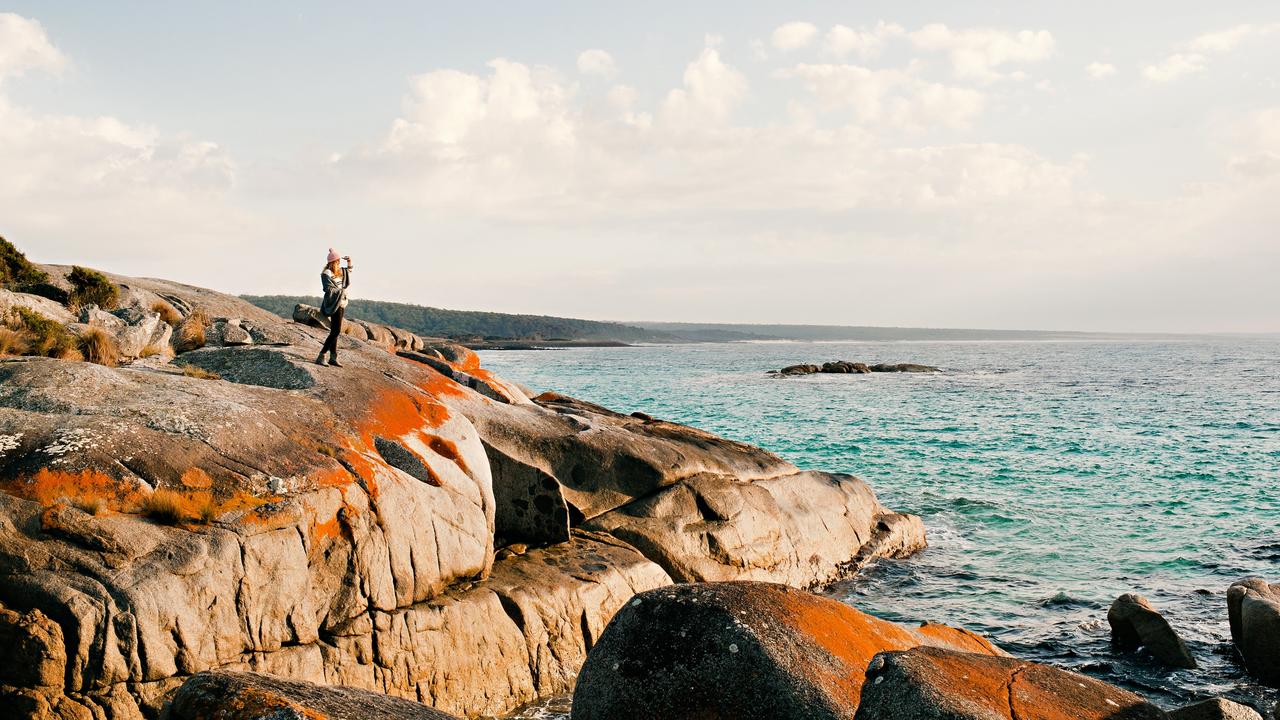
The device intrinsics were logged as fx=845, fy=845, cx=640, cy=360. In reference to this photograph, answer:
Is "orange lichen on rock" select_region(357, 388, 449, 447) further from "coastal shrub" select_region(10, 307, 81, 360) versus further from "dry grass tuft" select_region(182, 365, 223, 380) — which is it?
"coastal shrub" select_region(10, 307, 81, 360)

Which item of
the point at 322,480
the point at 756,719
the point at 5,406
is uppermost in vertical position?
the point at 5,406

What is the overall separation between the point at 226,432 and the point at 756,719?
7436mm

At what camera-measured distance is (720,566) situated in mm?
15945

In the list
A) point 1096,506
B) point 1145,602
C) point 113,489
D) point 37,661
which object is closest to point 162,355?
point 113,489

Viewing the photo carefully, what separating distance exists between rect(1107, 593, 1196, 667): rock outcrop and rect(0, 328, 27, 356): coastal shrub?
19328mm

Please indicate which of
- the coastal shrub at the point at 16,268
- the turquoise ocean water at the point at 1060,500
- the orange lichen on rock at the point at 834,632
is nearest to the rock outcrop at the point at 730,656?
the orange lichen on rock at the point at 834,632

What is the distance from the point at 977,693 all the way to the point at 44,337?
16.8 m

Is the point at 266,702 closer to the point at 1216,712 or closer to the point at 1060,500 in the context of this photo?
the point at 1216,712

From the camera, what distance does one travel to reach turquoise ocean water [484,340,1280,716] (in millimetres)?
15523

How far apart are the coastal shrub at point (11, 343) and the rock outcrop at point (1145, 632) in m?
19.3

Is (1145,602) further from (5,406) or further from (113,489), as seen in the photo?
(5,406)

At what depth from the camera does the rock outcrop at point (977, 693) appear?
18.9 ft

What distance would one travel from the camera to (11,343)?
1464 cm

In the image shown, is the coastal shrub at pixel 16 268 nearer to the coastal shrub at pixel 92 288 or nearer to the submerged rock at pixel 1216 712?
the coastal shrub at pixel 92 288
